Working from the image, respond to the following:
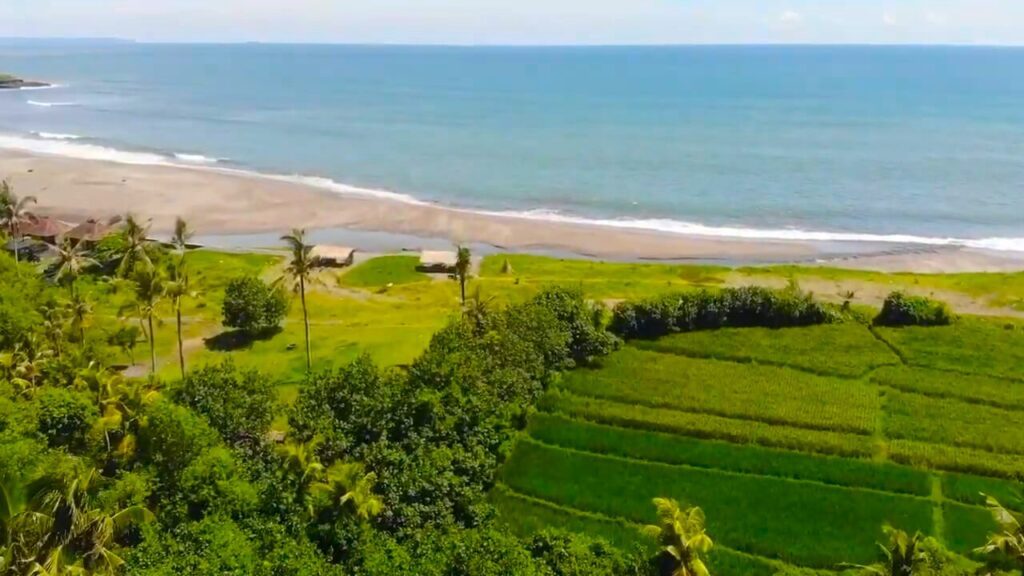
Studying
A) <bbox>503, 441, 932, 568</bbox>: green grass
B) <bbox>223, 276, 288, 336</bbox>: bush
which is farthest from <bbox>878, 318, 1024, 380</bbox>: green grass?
<bbox>223, 276, 288, 336</bbox>: bush

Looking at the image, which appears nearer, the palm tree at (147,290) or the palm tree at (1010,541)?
the palm tree at (1010,541)

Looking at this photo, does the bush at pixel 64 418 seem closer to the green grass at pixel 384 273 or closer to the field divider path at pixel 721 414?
the field divider path at pixel 721 414

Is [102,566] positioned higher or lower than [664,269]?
lower

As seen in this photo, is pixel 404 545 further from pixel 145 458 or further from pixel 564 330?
pixel 564 330

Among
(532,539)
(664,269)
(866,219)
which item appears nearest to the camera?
(532,539)

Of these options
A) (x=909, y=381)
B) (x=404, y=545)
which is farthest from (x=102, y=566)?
(x=909, y=381)

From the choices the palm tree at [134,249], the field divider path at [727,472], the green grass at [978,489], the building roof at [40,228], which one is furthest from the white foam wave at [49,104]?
the green grass at [978,489]

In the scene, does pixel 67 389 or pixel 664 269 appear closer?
pixel 67 389

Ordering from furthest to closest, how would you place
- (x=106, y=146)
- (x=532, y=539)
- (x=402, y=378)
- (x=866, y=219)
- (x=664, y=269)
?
(x=106, y=146) < (x=866, y=219) < (x=664, y=269) < (x=402, y=378) < (x=532, y=539)
